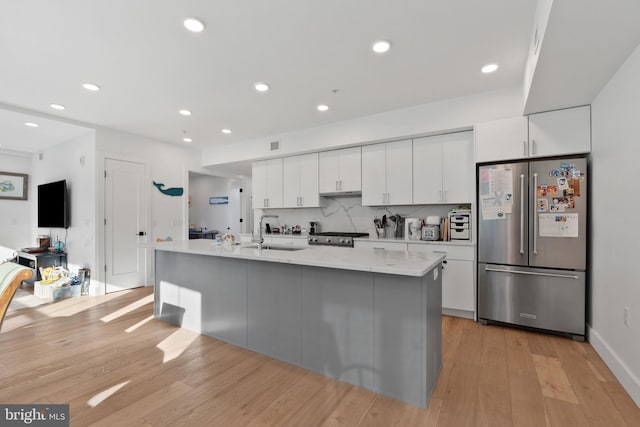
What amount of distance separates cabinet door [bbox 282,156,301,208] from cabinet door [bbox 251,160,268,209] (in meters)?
0.41

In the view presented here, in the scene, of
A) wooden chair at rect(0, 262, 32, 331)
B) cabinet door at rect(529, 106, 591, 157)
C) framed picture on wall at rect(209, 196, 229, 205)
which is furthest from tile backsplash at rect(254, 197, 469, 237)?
wooden chair at rect(0, 262, 32, 331)

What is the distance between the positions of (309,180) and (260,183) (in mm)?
1057

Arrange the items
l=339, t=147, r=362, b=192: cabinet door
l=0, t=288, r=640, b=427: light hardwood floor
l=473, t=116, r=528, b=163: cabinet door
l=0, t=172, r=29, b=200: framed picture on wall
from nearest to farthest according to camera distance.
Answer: l=0, t=288, r=640, b=427: light hardwood floor, l=473, t=116, r=528, b=163: cabinet door, l=339, t=147, r=362, b=192: cabinet door, l=0, t=172, r=29, b=200: framed picture on wall

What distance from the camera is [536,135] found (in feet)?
9.65

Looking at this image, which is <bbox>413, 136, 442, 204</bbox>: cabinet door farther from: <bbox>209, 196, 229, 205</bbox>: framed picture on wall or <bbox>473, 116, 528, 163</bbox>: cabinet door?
<bbox>209, 196, 229, 205</bbox>: framed picture on wall

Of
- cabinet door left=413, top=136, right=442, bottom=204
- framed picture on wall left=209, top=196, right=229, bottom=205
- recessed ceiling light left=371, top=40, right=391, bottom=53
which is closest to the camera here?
recessed ceiling light left=371, top=40, right=391, bottom=53

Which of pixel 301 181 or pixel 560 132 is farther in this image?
pixel 301 181

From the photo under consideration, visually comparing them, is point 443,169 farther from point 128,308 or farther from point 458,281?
point 128,308

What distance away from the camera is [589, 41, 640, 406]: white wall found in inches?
76.6

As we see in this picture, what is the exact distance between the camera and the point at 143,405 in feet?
6.02

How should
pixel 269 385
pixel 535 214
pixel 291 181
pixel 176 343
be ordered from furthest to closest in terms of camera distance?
pixel 291 181
pixel 535 214
pixel 176 343
pixel 269 385

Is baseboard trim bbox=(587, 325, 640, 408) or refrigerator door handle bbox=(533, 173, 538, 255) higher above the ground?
refrigerator door handle bbox=(533, 173, 538, 255)

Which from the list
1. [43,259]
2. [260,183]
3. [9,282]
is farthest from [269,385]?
[43,259]

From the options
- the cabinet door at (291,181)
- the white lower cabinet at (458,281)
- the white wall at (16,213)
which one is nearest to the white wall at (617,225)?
the white lower cabinet at (458,281)
